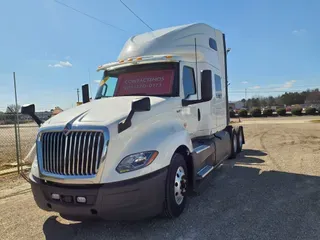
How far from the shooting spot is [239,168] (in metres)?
7.83

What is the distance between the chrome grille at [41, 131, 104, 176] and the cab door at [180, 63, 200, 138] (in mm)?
2053

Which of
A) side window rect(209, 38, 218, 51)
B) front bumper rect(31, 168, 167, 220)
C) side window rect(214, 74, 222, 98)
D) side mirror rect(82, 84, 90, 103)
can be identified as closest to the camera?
front bumper rect(31, 168, 167, 220)

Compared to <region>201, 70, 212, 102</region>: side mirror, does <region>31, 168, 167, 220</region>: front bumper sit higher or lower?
lower

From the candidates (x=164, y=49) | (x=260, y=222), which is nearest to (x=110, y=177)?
(x=260, y=222)

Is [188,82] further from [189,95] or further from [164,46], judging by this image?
[164,46]

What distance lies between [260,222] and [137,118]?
7.75 ft

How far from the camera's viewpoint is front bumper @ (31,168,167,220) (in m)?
3.45

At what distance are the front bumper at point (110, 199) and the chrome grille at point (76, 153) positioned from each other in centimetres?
21

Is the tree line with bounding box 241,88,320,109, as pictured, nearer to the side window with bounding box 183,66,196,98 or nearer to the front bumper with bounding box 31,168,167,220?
the side window with bounding box 183,66,196,98

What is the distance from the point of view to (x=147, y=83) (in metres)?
5.18

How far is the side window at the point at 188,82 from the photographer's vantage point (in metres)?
5.29

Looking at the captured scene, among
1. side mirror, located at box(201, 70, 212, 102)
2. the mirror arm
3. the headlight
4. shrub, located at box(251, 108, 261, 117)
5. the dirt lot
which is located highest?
side mirror, located at box(201, 70, 212, 102)

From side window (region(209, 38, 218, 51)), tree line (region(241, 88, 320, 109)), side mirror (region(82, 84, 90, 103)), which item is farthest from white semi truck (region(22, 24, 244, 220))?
tree line (region(241, 88, 320, 109))

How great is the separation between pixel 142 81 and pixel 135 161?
2.06 meters
